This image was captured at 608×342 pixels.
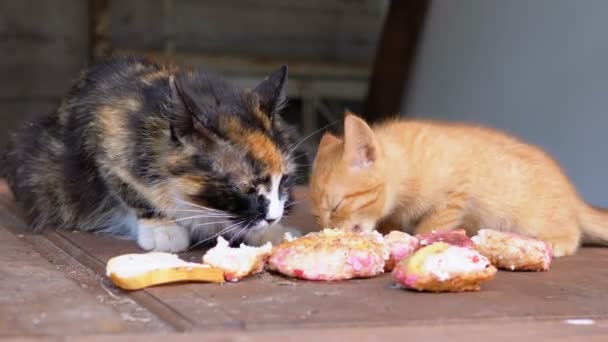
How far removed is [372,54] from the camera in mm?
6516

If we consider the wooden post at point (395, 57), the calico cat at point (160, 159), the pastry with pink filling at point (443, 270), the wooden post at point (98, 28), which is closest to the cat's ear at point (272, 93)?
the calico cat at point (160, 159)

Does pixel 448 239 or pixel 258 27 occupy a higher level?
pixel 448 239

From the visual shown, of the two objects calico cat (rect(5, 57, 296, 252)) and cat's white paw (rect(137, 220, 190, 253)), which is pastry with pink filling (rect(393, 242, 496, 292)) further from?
cat's white paw (rect(137, 220, 190, 253))

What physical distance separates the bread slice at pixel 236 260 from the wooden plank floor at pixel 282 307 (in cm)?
4

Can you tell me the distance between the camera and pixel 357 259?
1.89 meters

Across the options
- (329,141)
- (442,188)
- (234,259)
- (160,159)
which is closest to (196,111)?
(160,159)

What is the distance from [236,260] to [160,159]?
0.45 m

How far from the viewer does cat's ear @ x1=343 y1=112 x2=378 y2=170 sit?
2.41m

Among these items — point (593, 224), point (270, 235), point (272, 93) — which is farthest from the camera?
point (593, 224)

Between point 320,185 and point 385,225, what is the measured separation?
0.99 feet

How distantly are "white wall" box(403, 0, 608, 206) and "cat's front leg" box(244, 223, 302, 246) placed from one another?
1.76 meters

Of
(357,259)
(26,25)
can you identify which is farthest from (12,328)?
(26,25)

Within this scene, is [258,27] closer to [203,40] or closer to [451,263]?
[203,40]

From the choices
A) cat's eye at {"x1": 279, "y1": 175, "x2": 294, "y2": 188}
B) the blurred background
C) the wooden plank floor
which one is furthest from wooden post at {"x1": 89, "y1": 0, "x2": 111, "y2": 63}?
the wooden plank floor
